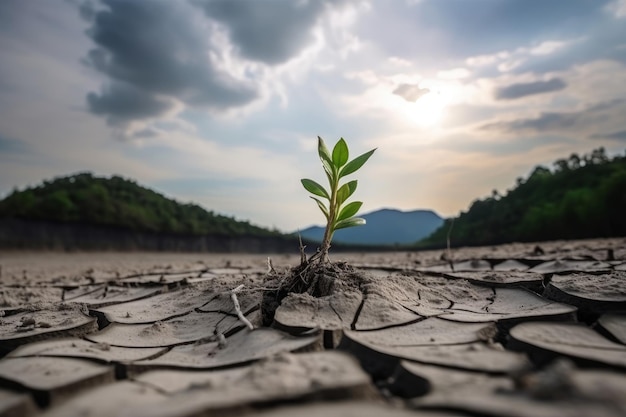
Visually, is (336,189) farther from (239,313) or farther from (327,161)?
(239,313)

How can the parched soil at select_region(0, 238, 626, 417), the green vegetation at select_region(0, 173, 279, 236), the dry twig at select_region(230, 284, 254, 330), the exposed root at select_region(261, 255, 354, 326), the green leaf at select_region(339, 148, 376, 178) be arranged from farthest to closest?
the green vegetation at select_region(0, 173, 279, 236)
the green leaf at select_region(339, 148, 376, 178)
the exposed root at select_region(261, 255, 354, 326)
the dry twig at select_region(230, 284, 254, 330)
the parched soil at select_region(0, 238, 626, 417)

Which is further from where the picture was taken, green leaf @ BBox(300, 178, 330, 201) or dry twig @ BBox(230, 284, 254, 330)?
green leaf @ BBox(300, 178, 330, 201)

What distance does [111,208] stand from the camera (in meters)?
9.62

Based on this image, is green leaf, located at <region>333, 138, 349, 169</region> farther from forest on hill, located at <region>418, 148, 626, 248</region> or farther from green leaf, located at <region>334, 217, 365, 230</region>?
forest on hill, located at <region>418, 148, 626, 248</region>

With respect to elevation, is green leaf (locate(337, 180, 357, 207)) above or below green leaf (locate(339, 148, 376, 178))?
below

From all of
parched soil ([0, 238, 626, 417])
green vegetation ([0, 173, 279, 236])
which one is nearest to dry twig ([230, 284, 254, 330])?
parched soil ([0, 238, 626, 417])

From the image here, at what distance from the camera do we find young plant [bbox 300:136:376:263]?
6.62ft

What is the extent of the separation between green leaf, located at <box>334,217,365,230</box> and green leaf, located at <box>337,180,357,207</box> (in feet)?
0.32

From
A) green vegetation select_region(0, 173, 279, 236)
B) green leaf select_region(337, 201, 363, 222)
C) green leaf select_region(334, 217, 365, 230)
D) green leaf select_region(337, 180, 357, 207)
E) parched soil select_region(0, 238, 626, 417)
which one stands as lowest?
parched soil select_region(0, 238, 626, 417)

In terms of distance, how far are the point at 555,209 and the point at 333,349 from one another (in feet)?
36.1

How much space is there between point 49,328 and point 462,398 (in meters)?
1.72

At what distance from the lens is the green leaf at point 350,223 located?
2062 millimetres

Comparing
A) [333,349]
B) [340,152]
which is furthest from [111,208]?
[333,349]

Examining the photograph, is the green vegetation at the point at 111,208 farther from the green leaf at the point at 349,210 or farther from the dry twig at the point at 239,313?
the green leaf at the point at 349,210
